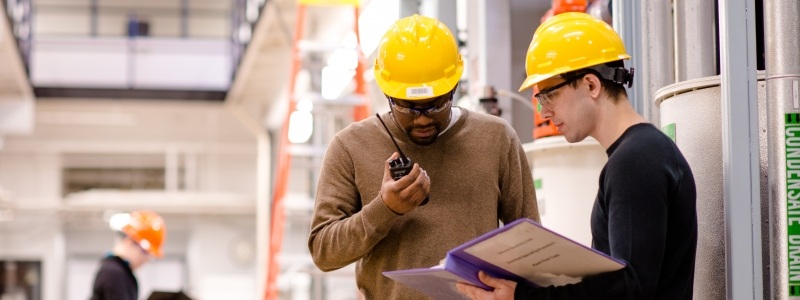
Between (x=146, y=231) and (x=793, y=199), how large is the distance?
5618 millimetres

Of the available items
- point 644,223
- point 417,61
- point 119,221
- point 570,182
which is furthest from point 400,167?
point 119,221

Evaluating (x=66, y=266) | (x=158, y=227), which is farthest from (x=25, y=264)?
(x=158, y=227)

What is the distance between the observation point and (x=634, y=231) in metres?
2.33

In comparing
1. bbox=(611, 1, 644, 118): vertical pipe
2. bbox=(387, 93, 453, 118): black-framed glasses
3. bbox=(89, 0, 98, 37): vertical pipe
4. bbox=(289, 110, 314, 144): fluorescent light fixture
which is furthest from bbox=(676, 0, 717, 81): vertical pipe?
bbox=(89, 0, 98, 37): vertical pipe

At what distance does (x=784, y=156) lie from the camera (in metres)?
2.92

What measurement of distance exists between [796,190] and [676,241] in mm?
652

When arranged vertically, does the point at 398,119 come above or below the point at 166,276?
above

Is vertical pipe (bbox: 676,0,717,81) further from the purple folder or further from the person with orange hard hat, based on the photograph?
the person with orange hard hat

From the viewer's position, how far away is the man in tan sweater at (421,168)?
9.66ft

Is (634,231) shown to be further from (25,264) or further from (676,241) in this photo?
(25,264)

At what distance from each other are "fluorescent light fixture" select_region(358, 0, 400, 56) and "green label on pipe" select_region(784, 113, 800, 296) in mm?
6250

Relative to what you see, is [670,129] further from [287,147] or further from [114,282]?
[287,147]

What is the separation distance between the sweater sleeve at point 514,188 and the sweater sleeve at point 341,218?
0.39 m

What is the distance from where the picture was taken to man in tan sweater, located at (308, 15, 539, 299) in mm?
2945
